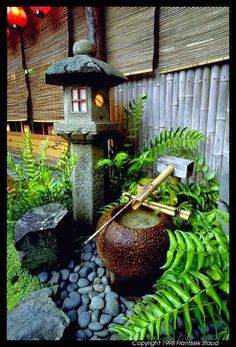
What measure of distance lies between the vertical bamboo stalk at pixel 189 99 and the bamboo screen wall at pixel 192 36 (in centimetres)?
16

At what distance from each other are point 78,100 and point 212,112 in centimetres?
209

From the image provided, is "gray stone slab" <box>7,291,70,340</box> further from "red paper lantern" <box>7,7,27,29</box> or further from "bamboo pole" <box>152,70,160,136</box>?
"red paper lantern" <box>7,7,27,29</box>

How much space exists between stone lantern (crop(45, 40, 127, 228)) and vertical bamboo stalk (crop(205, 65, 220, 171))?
53.9 inches

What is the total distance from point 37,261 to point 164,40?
4.15m

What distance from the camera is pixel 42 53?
6.55 metres

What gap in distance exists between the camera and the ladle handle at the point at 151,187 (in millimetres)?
2547

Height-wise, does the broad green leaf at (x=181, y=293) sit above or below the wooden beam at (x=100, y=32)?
below

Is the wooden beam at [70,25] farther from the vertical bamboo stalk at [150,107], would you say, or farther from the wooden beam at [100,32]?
the vertical bamboo stalk at [150,107]

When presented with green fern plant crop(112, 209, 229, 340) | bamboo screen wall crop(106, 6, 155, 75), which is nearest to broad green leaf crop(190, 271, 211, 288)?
green fern plant crop(112, 209, 229, 340)

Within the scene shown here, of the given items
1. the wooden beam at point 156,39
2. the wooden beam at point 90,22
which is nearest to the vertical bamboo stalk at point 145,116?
the wooden beam at point 156,39

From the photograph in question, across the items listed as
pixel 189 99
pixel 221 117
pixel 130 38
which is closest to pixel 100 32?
pixel 130 38

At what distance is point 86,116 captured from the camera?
3.55 metres
